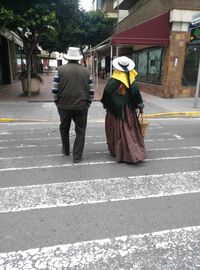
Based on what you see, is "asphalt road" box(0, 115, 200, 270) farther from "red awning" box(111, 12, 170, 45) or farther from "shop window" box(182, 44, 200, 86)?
"shop window" box(182, 44, 200, 86)

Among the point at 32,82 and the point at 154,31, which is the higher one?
the point at 154,31

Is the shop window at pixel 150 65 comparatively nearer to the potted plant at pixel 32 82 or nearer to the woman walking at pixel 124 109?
the potted plant at pixel 32 82

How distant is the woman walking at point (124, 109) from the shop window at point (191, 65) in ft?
31.9

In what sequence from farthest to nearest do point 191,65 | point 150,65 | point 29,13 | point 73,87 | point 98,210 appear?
point 150,65 → point 191,65 → point 29,13 → point 73,87 → point 98,210

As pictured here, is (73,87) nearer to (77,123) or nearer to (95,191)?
(77,123)

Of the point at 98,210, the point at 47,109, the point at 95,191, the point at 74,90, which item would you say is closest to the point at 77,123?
the point at 74,90

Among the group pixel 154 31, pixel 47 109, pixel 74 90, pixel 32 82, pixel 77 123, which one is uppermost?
pixel 154 31

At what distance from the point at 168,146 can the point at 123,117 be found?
1652 mm

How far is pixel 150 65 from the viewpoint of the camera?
52.6 feet

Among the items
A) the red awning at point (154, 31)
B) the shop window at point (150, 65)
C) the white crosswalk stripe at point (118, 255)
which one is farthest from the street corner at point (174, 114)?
the white crosswalk stripe at point (118, 255)

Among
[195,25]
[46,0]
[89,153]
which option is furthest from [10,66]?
[89,153]

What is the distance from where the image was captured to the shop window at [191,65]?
44.3ft

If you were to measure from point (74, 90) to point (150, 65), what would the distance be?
40.0ft

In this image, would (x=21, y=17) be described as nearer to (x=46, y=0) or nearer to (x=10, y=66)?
(x=46, y=0)
